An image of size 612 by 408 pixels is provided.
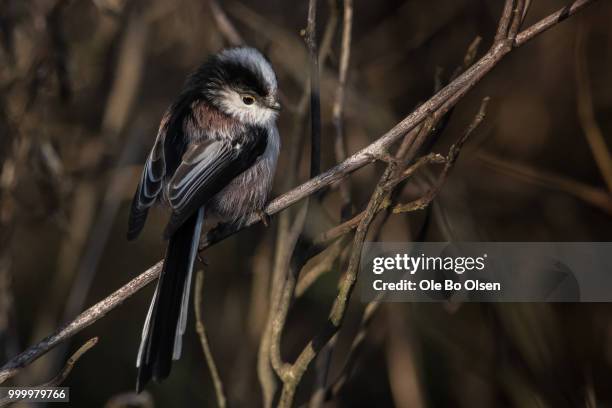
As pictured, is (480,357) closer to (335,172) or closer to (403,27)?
(335,172)

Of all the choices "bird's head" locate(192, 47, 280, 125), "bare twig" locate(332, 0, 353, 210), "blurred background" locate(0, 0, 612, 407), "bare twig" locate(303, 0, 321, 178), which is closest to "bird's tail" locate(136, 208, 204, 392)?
"bare twig" locate(303, 0, 321, 178)

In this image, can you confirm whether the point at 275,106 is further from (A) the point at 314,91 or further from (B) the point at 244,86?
(A) the point at 314,91

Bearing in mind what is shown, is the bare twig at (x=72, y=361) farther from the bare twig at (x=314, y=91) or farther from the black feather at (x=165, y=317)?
the bare twig at (x=314, y=91)

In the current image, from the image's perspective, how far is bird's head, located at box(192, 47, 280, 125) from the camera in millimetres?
2969

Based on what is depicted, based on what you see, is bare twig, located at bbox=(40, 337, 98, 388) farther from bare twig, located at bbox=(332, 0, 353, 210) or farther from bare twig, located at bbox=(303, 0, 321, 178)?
bare twig, located at bbox=(332, 0, 353, 210)

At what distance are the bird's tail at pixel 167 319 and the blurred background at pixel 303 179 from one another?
2.93 feet

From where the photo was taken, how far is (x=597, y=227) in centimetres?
382

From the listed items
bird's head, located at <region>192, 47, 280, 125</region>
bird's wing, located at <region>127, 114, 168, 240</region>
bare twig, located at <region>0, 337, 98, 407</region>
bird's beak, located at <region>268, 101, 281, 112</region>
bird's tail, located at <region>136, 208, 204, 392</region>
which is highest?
bird's head, located at <region>192, 47, 280, 125</region>

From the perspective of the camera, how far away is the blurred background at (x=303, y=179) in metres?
3.36

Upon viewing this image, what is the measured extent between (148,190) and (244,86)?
630 millimetres

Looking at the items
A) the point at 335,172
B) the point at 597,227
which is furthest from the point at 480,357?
the point at 335,172

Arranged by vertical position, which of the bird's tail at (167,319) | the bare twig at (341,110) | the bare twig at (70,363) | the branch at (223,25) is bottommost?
the bare twig at (70,363)

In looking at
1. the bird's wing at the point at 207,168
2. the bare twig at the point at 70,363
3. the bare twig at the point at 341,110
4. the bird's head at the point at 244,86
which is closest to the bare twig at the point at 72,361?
the bare twig at the point at 70,363

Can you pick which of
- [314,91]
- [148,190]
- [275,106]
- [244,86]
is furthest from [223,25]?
[314,91]
